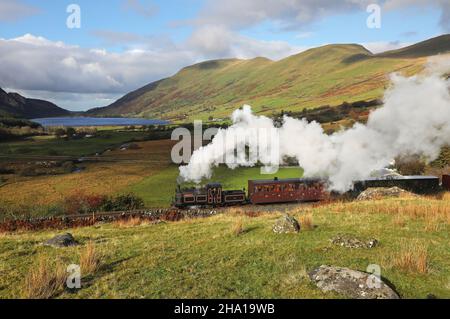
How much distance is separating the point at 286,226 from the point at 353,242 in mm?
4733

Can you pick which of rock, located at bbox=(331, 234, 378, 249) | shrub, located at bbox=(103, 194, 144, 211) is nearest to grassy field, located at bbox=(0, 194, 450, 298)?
rock, located at bbox=(331, 234, 378, 249)

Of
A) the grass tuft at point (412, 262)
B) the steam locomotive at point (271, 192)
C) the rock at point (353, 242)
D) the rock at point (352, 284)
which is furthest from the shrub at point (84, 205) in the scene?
the grass tuft at point (412, 262)

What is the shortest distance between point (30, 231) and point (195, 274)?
72.7ft

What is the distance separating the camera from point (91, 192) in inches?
2421

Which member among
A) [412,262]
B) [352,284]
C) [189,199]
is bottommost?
[189,199]

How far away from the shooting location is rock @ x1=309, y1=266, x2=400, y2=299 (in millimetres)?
10922

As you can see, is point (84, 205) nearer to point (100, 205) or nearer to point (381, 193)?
point (100, 205)

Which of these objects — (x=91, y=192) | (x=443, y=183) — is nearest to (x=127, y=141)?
(x=91, y=192)

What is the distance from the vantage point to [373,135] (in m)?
39.1

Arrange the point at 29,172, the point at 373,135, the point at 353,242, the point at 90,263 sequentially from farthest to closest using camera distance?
1. the point at 29,172
2. the point at 373,135
3. the point at 353,242
4. the point at 90,263

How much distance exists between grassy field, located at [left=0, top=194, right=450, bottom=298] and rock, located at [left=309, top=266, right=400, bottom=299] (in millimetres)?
408

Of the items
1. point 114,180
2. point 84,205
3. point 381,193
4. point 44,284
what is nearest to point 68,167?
point 114,180

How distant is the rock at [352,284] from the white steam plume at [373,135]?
2840 cm
